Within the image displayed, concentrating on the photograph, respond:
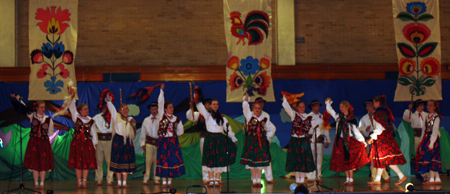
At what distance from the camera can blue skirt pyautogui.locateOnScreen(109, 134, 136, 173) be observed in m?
7.51

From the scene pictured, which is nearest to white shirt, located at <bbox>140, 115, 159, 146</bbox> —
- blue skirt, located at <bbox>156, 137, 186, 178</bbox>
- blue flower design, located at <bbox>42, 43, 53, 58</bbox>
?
blue skirt, located at <bbox>156, 137, 186, 178</bbox>

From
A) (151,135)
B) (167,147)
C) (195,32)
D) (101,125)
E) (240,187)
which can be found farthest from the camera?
(195,32)

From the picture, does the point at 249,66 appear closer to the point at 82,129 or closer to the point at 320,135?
the point at 320,135

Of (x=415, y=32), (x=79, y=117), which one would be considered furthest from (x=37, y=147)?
(x=415, y=32)

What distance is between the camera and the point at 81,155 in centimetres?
754

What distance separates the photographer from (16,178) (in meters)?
8.72

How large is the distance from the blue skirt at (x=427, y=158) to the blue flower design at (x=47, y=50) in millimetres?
6174

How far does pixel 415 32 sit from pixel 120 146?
5358mm

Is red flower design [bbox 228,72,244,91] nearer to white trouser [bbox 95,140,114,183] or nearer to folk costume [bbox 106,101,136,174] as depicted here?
folk costume [bbox 106,101,136,174]

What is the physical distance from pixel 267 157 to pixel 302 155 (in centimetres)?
56

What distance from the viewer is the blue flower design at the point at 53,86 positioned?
747 centimetres

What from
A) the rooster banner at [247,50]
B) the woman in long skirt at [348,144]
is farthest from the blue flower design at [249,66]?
the woman in long skirt at [348,144]

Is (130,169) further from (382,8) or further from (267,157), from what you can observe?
(382,8)

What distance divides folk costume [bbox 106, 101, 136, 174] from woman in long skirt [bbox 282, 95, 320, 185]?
102 inches
